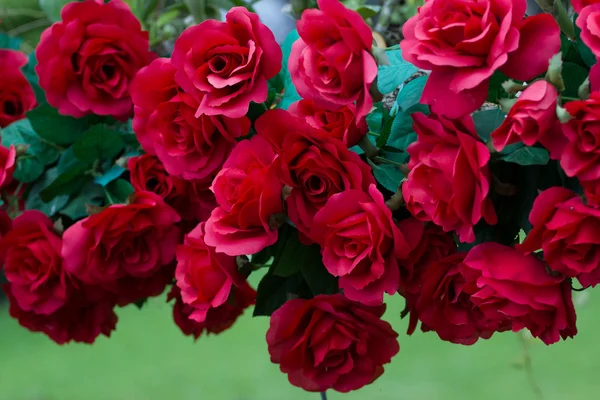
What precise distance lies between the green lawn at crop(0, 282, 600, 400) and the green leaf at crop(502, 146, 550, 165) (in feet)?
1.78

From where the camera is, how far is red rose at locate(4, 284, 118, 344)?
0.53 metres

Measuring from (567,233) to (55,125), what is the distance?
1.25ft

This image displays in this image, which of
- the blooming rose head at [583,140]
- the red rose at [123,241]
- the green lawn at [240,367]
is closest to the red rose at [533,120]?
the blooming rose head at [583,140]

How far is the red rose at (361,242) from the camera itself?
322 mm

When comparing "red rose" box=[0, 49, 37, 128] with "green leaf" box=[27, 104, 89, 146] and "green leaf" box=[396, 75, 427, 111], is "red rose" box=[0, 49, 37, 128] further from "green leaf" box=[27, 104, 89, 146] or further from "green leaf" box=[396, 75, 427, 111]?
"green leaf" box=[396, 75, 427, 111]

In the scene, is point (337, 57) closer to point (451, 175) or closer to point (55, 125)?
point (451, 175)

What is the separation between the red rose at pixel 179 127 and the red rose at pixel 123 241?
1.9 inches

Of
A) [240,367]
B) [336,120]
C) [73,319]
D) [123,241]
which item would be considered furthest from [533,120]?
[240,367]

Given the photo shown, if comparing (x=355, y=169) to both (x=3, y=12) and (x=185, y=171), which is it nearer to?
(x=185, y=171)

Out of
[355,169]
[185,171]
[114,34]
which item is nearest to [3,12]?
[114,34]

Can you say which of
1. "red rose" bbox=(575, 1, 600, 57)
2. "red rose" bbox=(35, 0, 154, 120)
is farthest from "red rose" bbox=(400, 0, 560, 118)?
"red rose" bbox=(35, 0, 154, 120)

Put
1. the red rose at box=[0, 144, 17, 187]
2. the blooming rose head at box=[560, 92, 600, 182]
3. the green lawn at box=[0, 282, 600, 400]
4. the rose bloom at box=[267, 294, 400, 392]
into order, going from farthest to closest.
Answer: the green lawn at box=[0, 282, 600, 400] → the red rose at box=[0, 144, 17, 187] → the rose bloom at box=[267, 294, 400, 392] → the blooming rose head at box=[560, 92, 600, 182]

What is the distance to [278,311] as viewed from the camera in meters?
0.39

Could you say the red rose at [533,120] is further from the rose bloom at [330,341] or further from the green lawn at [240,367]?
the green lawn at [240,367]
